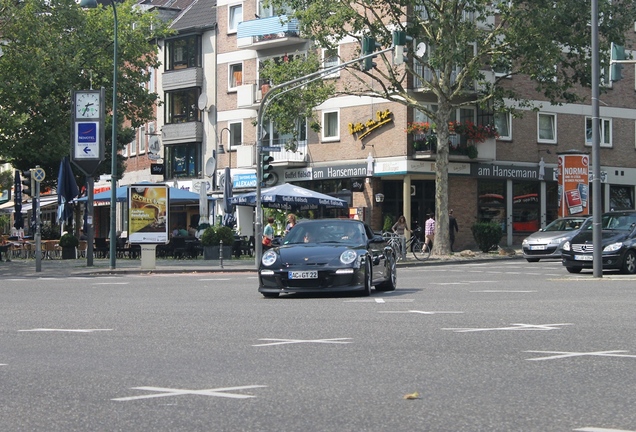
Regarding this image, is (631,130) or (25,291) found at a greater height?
(631,130)

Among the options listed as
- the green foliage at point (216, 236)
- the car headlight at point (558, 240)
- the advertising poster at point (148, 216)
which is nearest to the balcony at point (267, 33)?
the green foliage at point (216, 236)

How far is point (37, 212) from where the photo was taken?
3584 centimetres

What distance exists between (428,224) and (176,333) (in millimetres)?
34469

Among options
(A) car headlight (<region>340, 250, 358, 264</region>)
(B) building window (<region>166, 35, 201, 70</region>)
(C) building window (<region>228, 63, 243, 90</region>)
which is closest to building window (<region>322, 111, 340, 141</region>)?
(C) building window (<region>228, 63, 243, 90</region>)

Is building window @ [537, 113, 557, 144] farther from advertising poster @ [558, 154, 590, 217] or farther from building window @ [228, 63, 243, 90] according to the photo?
building window @ [228, 63, 243, 90]

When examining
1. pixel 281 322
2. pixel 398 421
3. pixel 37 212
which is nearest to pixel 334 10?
pixel 37 212

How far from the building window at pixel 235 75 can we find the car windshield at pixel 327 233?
134ft

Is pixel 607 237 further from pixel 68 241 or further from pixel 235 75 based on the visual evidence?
pixel 235 75

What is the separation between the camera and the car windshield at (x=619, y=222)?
30062 millimetres

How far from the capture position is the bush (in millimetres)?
48438

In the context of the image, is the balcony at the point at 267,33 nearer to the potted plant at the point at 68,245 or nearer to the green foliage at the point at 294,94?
the green foliage at the point at 294,94

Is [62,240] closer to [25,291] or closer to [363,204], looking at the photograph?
[363,204]

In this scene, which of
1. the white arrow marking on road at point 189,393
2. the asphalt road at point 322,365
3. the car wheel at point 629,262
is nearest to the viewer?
the asphalt road at point 322,365

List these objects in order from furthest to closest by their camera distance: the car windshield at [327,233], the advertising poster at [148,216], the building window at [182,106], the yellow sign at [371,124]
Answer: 1. the building window at [182,106]
2. the yellow sign at [371,124]
3. the advertising poster at [148,216]
4. the car windshield at [327,233]
